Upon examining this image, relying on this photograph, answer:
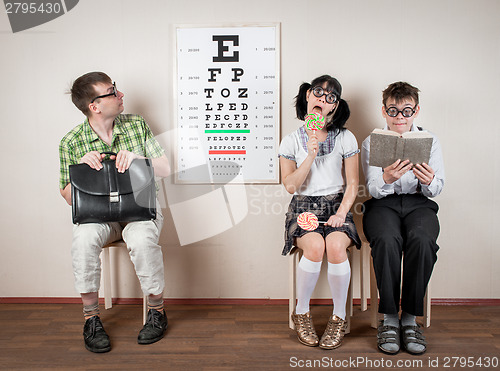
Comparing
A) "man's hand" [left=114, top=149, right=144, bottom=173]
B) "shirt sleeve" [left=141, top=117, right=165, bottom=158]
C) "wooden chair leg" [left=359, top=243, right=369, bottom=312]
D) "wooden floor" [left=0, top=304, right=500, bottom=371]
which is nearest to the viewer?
"wooden floor" [left=0, top=304, right=500, bottom=371]

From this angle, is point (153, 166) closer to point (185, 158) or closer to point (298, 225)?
point (185, 158)

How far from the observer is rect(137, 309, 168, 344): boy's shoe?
2021 mm

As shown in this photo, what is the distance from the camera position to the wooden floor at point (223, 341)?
1.84 m

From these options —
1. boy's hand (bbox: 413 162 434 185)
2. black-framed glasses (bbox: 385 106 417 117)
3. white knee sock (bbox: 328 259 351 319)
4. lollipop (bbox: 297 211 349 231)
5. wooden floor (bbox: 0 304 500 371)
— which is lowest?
wooden floor (bbox: 0 304 500 371)

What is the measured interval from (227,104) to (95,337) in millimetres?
1417

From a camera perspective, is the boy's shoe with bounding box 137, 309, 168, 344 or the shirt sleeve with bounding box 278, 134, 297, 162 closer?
the boy's shoe with bounding box 137, 309, 168, 344

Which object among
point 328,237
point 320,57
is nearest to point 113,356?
point 328,237

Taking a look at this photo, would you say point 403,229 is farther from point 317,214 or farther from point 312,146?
point 312,146

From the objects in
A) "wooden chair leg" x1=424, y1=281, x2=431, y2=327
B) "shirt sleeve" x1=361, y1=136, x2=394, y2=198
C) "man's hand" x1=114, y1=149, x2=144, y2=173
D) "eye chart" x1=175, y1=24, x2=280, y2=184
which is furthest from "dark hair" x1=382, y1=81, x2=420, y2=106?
"man's hand" x1=114, y1=149, x2=144, y2=173

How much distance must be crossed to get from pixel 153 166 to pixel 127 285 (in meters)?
0.85

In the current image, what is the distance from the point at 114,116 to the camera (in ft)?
7.23

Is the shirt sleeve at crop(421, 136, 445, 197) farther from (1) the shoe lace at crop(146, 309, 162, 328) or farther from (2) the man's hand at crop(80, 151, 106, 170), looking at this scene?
(2) the man's hand at crop(80, 151, 106, 170)

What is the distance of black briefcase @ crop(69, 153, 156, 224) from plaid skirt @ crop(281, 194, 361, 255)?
729 mm

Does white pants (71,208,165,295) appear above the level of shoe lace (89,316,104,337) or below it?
above
